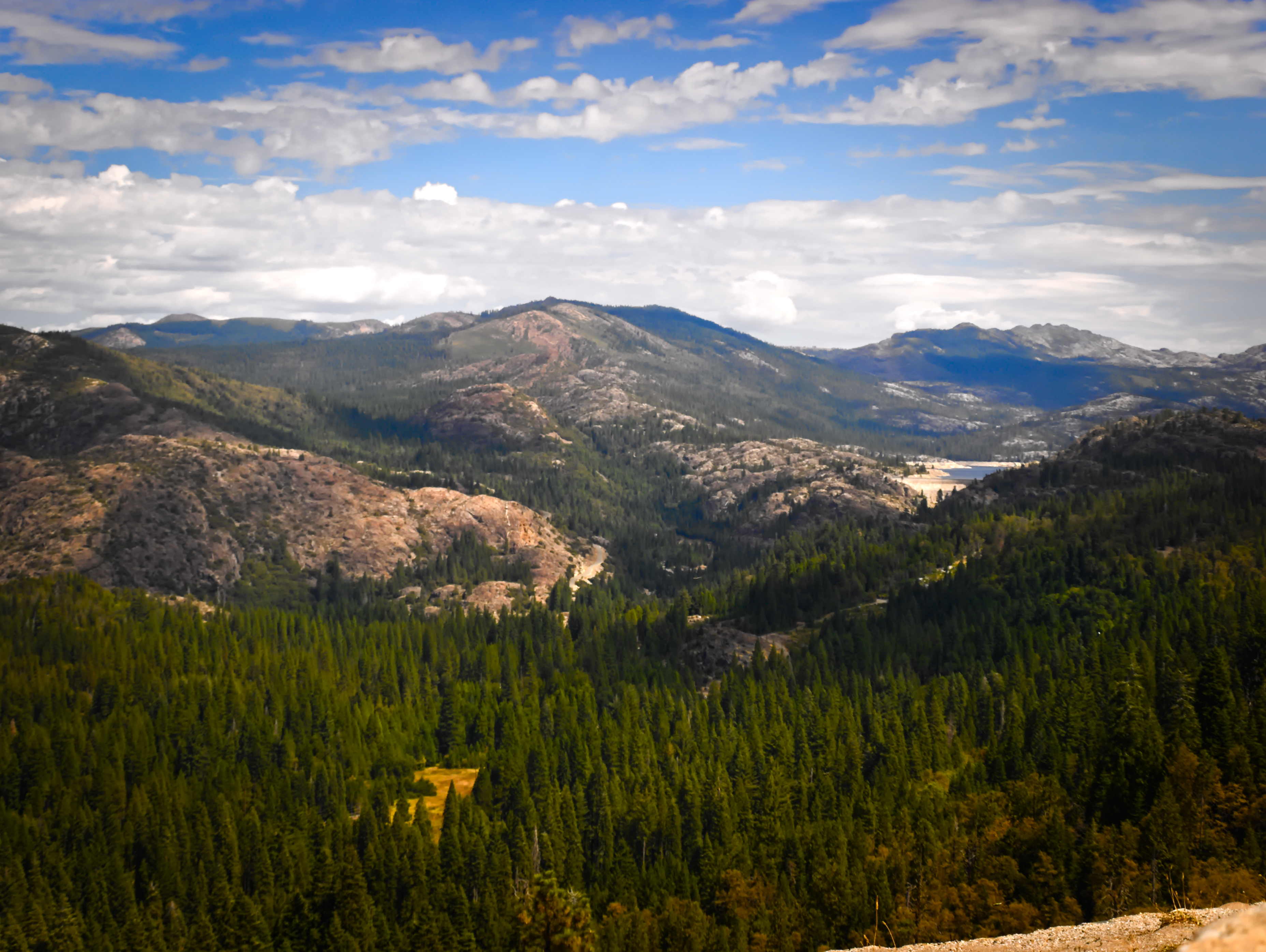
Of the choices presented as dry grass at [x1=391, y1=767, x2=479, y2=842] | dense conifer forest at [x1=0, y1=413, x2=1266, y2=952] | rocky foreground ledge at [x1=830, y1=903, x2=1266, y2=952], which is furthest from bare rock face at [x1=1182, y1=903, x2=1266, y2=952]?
dry grass at [x1=391, y1=767, x2=479, y2=842]

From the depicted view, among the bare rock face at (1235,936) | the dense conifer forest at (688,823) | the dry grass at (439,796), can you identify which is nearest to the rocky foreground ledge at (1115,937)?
the dense conifer forest at (688,823)

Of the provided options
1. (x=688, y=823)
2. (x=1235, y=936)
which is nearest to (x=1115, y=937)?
(x=1235, y=936)

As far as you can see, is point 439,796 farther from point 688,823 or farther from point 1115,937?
point 1115,937

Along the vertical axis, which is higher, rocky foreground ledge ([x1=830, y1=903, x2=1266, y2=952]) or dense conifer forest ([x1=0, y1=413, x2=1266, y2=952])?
rocky foreground ledge ([x1=830, y1=903, x2=1266, y2=952])

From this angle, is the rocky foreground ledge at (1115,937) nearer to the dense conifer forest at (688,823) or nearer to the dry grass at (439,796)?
the dense conifer forest at (688,823)

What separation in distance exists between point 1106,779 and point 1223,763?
15.5 metres

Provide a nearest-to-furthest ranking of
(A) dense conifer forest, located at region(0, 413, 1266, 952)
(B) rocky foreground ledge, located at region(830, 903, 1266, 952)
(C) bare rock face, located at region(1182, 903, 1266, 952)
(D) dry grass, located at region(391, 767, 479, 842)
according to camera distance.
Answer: (C) bare rock face, located at region(1182, 903, 1266, 952) < (B) rocky foreground ledge, located at region(830, 903, 1266, 952) < (A) dense conifer forest, located at region(0, 413, 1266, 952) < (D) dry grass, located at region(391, 767, 479, 842)

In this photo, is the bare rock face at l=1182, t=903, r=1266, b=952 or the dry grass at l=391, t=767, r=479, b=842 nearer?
the bare rock face at l=1182, t=903, r=1266, b=952

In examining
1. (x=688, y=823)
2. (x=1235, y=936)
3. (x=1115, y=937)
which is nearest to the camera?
(x=1235, y=936)

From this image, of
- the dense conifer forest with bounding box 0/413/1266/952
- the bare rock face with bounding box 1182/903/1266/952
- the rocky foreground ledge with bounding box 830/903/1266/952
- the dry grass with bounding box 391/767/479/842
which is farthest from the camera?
the dry grass with bounding box 391/767/479/842

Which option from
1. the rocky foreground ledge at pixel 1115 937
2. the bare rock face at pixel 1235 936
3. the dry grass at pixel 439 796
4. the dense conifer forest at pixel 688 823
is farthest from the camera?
the dry grass at pixel 439 796

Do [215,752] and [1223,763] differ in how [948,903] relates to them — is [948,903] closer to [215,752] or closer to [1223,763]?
[1223,763]

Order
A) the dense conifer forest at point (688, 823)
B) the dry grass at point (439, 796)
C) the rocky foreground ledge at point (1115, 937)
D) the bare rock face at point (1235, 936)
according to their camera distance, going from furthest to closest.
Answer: the dry grass at point (439, 796) → the dense conifer forest at point (688, 823) → the rocky foreground ledge at point (1115, 937) → the bare rock face at point (1235, 936)

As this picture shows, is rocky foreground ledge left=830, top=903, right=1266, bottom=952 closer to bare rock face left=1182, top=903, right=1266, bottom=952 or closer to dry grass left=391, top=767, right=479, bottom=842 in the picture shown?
bare rock face left=1182, top=903, right=1266, bottom=952
